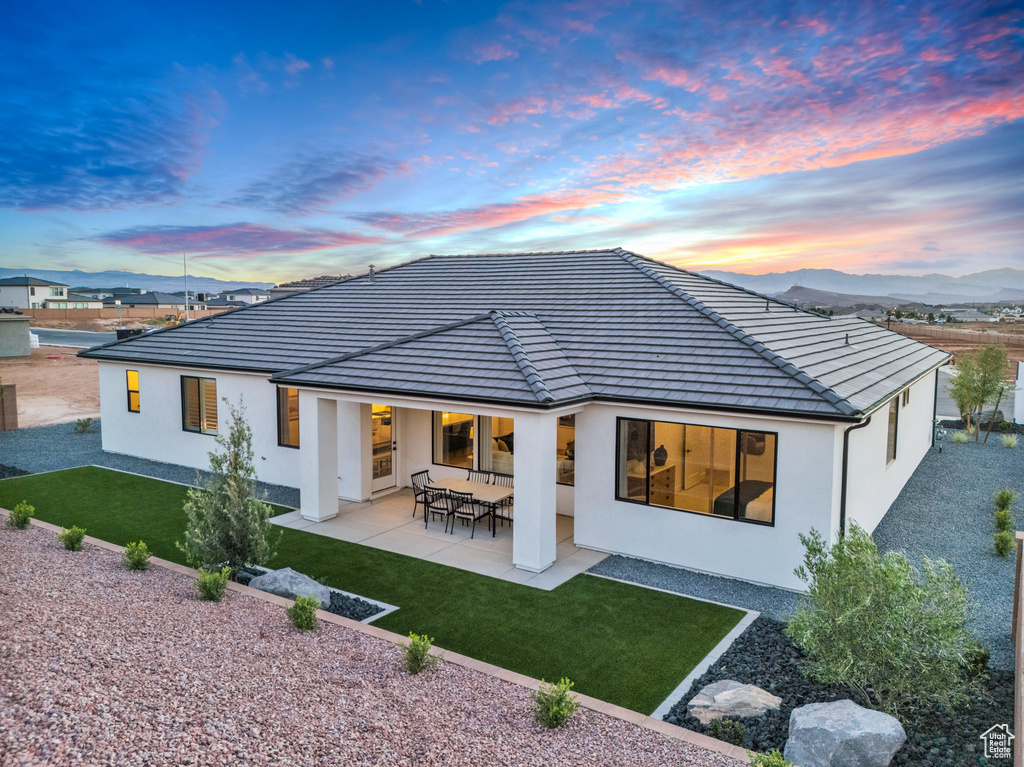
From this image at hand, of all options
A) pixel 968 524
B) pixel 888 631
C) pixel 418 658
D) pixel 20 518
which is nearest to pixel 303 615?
pixel 418 658

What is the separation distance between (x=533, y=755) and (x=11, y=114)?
127 ft

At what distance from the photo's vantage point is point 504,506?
482 inches

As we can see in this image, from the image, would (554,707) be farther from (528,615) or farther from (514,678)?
(528,615)

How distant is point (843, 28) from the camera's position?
14.2 metres

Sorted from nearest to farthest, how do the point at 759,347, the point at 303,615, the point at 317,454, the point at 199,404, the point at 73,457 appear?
the point at 303,615
the point at 759,347
the point at 317,454
the point at 199,404
the point at 73,457

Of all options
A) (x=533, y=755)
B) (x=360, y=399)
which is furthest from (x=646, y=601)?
(x=360, y=399)

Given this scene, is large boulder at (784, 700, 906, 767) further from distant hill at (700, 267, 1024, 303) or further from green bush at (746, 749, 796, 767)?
distant hill at (700, 267, 1024, 303)

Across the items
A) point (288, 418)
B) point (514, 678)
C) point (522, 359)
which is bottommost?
point (514, 678)

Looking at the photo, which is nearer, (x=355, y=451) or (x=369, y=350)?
(x=369, y=350)

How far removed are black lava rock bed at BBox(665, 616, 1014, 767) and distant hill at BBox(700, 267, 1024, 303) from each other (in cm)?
7025

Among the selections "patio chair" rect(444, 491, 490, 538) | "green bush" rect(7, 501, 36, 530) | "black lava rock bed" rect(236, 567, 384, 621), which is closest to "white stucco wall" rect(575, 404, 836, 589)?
"patio chair" rect(444, 491, 490, 538)

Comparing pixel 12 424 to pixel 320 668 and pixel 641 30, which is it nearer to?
pixel 320 668

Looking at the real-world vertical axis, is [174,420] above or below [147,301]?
below

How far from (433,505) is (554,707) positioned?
24.8 ft
